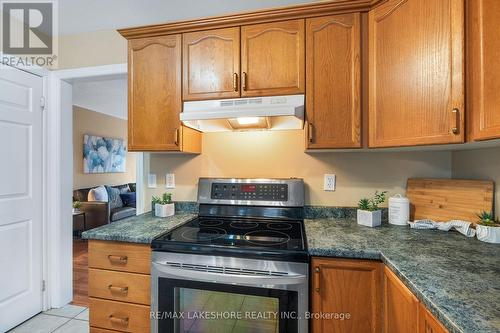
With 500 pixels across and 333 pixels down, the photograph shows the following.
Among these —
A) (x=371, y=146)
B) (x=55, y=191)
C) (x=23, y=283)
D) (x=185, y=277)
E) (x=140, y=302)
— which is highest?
(x=371, y=146)

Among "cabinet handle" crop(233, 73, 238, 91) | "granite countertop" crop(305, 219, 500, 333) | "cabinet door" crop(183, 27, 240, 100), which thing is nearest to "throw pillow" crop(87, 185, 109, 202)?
"cabinet door" crop(183, 27, 240, 100)

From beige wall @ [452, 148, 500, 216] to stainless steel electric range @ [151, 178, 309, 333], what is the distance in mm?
1038

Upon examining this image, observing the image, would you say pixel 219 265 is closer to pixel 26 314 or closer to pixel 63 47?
pixel 26 314

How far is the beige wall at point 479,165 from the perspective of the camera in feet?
4.37

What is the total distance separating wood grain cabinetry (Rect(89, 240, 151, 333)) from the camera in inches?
55.1

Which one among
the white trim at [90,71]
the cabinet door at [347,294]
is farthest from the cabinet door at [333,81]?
the white trim at [90,71]

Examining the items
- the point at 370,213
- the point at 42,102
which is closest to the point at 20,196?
the point at 42,102

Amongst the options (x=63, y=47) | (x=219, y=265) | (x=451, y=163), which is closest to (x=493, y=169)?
(x=451, y=163)

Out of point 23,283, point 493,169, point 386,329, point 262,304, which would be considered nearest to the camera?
point 386,329

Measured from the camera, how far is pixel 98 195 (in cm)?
463

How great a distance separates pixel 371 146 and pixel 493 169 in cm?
60

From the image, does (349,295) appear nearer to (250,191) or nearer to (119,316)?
(250,191)

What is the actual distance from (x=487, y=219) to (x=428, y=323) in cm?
85

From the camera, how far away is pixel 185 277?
1.30 meters
